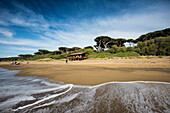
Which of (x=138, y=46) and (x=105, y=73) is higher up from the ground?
(x=138, y=46)

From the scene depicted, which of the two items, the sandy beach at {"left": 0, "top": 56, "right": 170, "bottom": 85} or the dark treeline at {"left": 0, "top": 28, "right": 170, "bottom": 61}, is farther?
the dark treeline at {"left": 0, "top": 28, "right": 170, "bottom": 61}

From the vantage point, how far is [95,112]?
134 centimetres

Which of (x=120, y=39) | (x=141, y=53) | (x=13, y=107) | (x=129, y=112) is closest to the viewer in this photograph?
(x=129, y=112)

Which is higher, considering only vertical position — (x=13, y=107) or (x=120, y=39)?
(x=120, y=39)

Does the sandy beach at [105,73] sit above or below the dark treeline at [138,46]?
below

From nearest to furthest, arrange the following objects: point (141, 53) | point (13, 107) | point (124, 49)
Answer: point (13, 107) → point (141, 53) → point (124, 49)

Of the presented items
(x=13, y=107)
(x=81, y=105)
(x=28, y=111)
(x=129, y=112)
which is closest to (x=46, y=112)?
(x=28, y=111)

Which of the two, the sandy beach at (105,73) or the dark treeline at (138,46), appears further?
the dark treeline at (138,46)

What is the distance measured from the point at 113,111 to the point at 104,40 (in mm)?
36157

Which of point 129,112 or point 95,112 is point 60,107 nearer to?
point 95,112

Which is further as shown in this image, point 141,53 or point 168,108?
point 141,53

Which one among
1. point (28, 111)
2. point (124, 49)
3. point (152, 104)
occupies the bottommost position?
point (152, 104)

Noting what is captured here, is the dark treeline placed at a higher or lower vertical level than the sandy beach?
higher

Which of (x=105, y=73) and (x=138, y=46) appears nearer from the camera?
(x=105, y=73)
